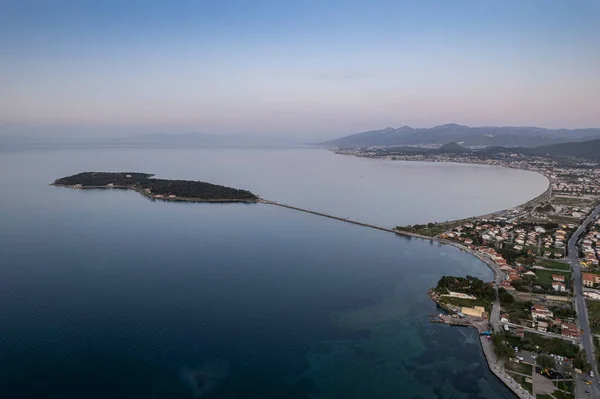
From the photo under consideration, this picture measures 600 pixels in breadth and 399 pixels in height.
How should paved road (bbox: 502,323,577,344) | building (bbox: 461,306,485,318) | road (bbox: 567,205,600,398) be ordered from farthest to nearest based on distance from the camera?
building (bbox: 461,306,485,318), paved road (bbox: 502,323,577,344), road (bbox: 567,205,600,398)

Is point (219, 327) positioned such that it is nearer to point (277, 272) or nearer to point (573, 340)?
point (277, 272)

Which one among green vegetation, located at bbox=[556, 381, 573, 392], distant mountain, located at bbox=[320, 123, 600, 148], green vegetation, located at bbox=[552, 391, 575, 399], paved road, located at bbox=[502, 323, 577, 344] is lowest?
green vegetation, located at bbox=[552, 391, 575, 399]

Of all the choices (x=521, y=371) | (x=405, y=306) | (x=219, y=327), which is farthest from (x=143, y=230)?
(x=521, y=371)

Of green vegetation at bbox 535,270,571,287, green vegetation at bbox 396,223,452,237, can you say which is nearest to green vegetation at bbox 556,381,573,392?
green vegetation at bbox 535,270,571,287

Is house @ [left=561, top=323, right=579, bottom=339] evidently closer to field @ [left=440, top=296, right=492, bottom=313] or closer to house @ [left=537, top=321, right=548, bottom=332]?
house @ [left=537, top=321, right=548, bottom=332]

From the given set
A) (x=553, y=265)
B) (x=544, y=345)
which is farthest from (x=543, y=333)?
(x=553, y=265)

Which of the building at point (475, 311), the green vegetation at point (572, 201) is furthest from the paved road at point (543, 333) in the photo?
the green vegetation at point (572, 201)
